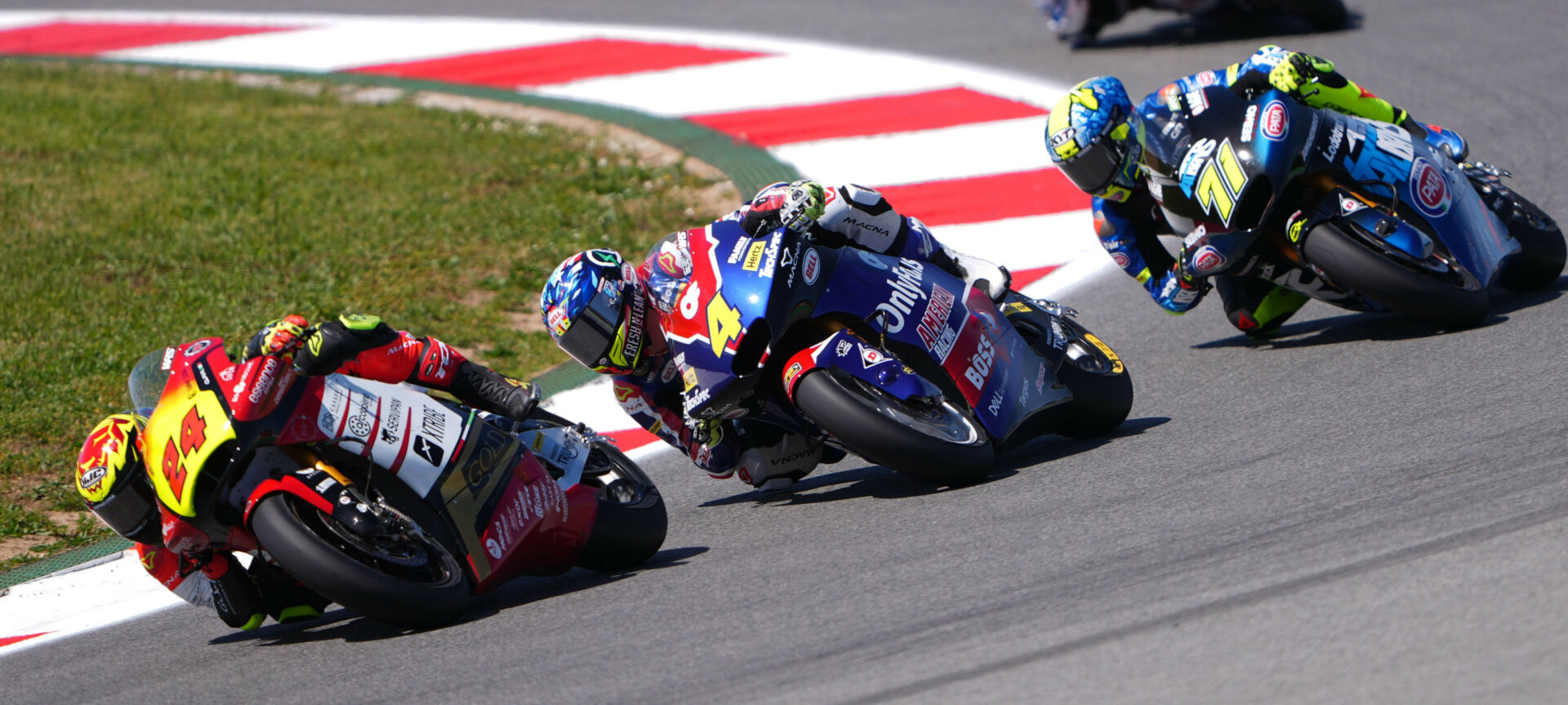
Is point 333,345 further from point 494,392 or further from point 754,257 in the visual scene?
point 754,257

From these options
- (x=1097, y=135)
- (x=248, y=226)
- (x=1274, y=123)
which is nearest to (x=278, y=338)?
(x=1097, y=135)

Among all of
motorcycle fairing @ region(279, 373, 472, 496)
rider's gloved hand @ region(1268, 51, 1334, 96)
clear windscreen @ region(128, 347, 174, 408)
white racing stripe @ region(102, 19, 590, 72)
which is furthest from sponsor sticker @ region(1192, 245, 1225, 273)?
white racing stripe @ region(102, 19, 590, 72)

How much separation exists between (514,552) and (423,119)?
8496mm

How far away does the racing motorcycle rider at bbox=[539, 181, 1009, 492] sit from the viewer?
5.39 meters

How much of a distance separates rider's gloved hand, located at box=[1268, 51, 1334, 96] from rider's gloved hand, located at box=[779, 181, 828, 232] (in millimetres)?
2213

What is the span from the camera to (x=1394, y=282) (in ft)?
20.1

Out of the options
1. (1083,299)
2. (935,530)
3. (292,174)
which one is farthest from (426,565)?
(292,174)

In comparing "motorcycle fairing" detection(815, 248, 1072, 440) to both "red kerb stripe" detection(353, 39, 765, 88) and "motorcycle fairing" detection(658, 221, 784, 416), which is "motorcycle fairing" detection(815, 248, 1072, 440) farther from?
"red kerb stripe" detection(353, 39, 765, 88)

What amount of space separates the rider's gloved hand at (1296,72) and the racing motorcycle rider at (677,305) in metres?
1.52

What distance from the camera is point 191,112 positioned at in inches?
523

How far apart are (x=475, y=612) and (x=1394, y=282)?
370 cm

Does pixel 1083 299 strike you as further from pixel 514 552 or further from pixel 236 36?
pixel 236 36

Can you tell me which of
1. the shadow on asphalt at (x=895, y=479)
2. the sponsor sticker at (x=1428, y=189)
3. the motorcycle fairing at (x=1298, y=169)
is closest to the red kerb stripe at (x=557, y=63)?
the motorcycle fairing at (x=1298, y=169)

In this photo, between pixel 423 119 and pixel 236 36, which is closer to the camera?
pixel 423 119
